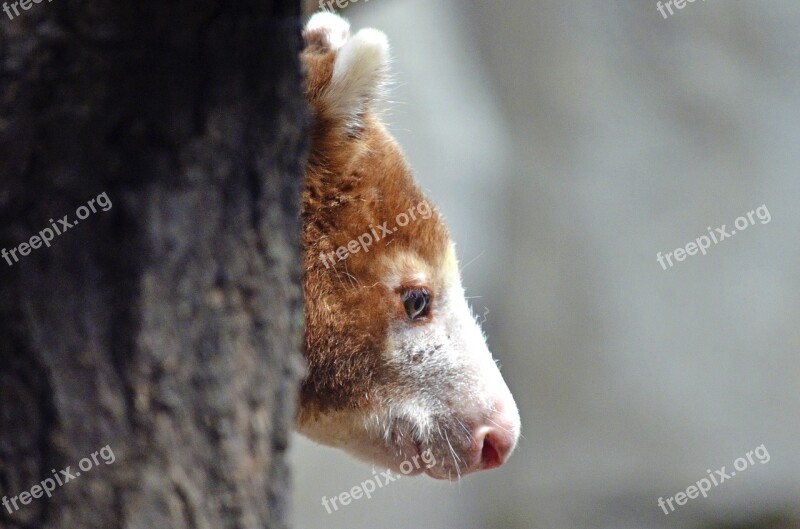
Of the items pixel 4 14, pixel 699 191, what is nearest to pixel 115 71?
pixel 4 14

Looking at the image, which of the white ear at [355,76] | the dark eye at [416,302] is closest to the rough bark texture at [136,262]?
the white ear at [355,76]

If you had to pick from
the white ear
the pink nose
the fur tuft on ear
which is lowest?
the pink nose

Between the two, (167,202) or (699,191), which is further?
(699,191)

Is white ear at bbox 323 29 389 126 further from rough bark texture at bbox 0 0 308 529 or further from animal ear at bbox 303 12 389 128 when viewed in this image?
rough bark texture at bbox 0 0 308 529

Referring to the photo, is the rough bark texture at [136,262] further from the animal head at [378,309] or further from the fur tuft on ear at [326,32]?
the fur tuft on ear at [326,32]

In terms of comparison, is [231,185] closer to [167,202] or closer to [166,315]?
[167,202]

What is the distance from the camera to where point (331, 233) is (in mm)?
2844

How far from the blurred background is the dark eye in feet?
13.1

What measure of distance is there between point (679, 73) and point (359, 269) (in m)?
5.40

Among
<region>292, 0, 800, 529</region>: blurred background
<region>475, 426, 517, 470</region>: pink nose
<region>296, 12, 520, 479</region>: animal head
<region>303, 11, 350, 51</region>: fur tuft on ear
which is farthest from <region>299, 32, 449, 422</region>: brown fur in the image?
<region>292, 0, 800, 529</region>: blurred background

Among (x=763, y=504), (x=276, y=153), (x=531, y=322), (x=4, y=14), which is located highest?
(x=531, y=322)

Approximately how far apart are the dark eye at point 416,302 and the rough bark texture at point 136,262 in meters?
1.28

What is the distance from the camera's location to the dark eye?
2990mm

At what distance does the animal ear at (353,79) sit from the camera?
2.92 metres
